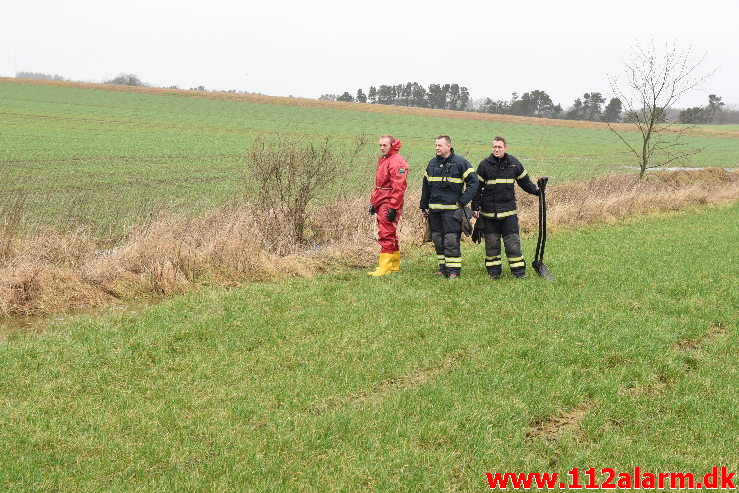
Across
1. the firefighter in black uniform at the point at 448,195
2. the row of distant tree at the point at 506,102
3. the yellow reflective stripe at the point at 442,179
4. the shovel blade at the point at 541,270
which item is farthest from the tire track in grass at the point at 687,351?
the row of distant tree at the point at 506,102

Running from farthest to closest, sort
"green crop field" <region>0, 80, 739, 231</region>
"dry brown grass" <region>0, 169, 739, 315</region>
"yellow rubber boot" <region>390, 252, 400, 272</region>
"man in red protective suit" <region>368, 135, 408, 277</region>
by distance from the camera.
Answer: "green crop field" <region>0, 80, 739, 231</region> < "yellow rubber boot" <region>390, 252, 400, 272</region> < "man in red protective suit" <region>368, 135, 408, 277</region> < "dry brown grass" <region>0, 169, 739, 315</region>

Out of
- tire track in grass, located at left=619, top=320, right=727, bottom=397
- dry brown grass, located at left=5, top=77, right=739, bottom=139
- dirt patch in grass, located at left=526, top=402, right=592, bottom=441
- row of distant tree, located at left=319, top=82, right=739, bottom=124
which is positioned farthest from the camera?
row of distant tree, located at left=319, top=82, right=739, bottom=124

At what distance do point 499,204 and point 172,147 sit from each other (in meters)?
25.0

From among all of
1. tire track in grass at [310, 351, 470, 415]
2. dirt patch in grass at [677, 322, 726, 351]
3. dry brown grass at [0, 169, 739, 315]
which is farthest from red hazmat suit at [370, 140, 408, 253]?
dirt patch in grass at [677, 322, 726, 351]

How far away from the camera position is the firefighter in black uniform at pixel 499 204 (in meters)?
9.51

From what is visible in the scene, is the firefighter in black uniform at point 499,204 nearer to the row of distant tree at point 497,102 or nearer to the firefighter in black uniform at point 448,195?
the firefighter in black uniform at point 448,195

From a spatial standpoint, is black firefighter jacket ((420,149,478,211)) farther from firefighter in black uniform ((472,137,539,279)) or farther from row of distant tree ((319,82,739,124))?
row of distant tree ((319,82,739,124))

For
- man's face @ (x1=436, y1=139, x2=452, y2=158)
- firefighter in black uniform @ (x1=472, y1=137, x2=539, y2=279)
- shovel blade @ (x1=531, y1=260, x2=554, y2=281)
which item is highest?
man's face @ (x1=436, y1=139, x2=452, y2=158)

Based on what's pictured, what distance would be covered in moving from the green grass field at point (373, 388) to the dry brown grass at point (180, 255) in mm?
941

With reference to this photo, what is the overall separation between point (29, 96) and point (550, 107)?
87701 mm

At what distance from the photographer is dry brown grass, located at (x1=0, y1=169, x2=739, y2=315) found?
8477 millimetres

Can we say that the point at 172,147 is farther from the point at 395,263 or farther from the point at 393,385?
the point at 393,385

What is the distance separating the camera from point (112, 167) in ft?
74.4

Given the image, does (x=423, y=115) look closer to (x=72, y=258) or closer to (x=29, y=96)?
(x=29, y=96)
